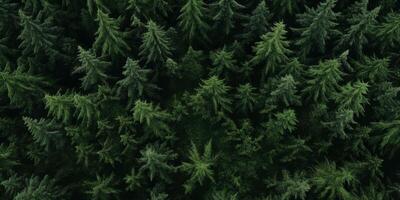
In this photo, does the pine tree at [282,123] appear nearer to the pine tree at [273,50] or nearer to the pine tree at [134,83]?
the pine tree at [273,50]

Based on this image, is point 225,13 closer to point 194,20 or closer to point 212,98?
point 194,20

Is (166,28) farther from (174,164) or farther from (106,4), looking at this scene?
(174,164)

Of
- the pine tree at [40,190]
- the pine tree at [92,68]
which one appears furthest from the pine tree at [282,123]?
the pine tree at [40,190]

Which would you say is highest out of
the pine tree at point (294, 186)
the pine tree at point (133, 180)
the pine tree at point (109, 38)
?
the pine tree at point (109, 38)

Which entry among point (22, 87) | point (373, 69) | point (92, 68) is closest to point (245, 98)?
point (373, 69)

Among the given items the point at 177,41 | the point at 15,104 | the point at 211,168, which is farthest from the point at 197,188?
the point at 15,104

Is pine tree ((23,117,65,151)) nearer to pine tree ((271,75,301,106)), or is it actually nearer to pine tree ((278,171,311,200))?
pine tree ((271,75,301,106))

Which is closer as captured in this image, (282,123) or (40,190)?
(40,190)
